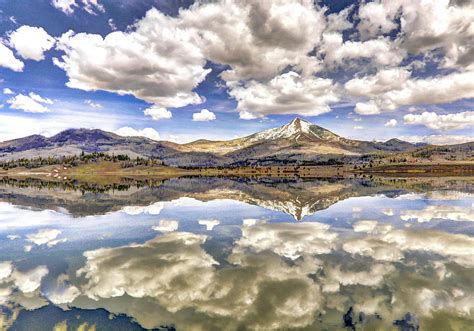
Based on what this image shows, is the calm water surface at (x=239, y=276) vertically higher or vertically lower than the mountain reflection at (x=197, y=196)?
higher

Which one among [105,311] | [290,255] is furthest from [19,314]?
[290,255]

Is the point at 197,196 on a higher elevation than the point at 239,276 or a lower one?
lower

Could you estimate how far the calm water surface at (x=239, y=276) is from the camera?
1962cm

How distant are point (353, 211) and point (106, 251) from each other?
47742 millimetres

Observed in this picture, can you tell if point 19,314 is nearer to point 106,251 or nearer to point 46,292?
point 46,292

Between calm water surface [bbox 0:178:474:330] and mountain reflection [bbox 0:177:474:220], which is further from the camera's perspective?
mountain reflection [bbox 0:177:474:220]

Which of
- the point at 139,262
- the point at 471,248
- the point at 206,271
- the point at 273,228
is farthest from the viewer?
the point at 273,228

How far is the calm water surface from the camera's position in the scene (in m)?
19.6

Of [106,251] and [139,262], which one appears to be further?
[106,251]

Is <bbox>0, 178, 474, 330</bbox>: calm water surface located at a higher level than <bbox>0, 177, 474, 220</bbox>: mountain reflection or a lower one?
higher

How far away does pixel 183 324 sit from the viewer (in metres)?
19.0

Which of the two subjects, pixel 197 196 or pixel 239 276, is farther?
pixel 197 196

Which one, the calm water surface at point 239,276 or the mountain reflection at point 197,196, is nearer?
the calm water surface at point 239,276

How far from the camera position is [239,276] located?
26719 mm
